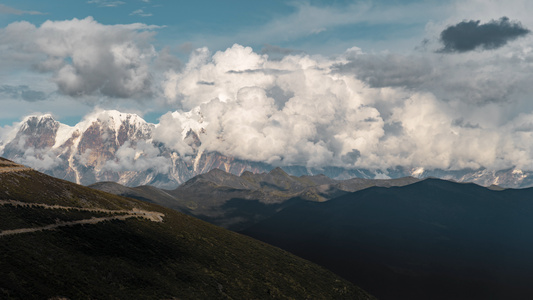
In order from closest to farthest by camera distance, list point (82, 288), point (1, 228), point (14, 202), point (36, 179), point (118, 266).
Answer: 1. point (82, 288)
2. point (1, 228)
3. point (118, 266)
4. point (14, 202)
5. point (36, 179)

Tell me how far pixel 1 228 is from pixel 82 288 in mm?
23521

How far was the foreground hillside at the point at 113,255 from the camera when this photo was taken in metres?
74.2

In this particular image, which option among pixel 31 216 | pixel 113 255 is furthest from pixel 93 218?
pixel 113 255

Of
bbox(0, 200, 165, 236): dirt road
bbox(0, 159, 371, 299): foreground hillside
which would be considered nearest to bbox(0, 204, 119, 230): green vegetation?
bbox(0, 159, 371, 299): foreground hillside

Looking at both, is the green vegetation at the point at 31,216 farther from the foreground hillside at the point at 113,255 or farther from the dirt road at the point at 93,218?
the dirt road at the point at 93,218

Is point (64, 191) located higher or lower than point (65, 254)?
higher

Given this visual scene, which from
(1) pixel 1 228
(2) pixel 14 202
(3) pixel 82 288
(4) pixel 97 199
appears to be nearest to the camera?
(3) pixel 82 288

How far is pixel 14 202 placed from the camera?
343ft

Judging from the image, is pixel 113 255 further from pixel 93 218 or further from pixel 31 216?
pixel 93 218

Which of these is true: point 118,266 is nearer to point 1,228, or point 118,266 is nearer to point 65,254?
point 65,254

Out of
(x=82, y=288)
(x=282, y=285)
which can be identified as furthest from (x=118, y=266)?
(x=282, y=285)

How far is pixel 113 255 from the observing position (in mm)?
102750

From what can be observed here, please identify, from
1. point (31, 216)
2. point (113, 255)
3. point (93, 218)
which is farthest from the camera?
point (93, 218)

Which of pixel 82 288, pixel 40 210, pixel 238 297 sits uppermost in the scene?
pixel 40 210
